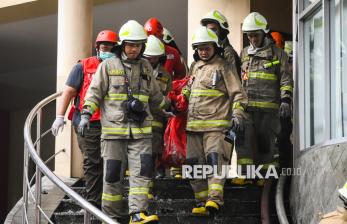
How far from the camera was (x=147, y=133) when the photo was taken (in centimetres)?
780

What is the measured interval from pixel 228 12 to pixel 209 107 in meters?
4.26

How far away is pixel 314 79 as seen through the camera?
8508mm

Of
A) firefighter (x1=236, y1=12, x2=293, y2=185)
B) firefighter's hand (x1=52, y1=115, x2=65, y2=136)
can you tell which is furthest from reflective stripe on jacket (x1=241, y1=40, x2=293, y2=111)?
firefighter's hand (x1=52, y1=115, x2=65, y2=136)

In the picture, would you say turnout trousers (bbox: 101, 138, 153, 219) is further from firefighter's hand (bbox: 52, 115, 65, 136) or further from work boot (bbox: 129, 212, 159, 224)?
firefighter's hand (bbox: 52, 115, 65, 136)

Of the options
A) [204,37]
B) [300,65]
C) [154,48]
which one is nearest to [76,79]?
[154,48]

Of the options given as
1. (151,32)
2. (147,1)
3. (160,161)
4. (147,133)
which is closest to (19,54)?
(147,1)

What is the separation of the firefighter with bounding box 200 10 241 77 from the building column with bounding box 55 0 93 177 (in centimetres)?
302

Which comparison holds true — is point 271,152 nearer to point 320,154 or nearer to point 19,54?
point 320,154

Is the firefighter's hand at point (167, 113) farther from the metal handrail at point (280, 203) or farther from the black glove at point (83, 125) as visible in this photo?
the metal handrail at point (280, 203)

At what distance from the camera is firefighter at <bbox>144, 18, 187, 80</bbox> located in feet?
32.8

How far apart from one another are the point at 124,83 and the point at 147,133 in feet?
1.72

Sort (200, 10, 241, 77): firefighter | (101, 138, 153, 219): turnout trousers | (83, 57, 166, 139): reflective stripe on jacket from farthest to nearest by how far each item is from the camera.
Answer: (200, 10, 241, 77): firefighter < (83, 57, 166, 139): reflective stripe on jacket < (101, 138, 153, 219): turnout trousers

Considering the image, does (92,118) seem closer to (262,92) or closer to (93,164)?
(93,164)

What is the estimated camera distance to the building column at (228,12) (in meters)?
12.2
